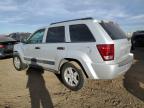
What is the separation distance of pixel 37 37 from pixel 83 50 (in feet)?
8.44

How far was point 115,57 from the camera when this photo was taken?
16.8ft

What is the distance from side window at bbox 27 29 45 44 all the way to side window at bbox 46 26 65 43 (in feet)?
1.37

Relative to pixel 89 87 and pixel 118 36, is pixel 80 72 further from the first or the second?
pixel 118 36

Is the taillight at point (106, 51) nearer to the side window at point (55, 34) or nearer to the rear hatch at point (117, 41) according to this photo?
the rear hatch at point (117, 41)

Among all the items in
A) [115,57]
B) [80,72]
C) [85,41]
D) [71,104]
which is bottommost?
[71,104]

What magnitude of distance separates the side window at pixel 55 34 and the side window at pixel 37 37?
419 mm

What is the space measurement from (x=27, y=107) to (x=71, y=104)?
1.03m

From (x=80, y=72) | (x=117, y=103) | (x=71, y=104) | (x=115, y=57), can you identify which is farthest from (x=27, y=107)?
(x=115, y=57)

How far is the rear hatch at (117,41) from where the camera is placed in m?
5.18

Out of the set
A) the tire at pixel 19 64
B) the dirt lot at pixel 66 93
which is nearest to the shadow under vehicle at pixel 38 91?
the dirt lot at pixel 66 93

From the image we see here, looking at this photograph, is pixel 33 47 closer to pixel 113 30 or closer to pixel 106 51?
pixel 113 30

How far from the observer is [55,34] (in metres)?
6.49

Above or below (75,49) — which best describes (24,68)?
below

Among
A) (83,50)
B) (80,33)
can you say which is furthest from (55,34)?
(83,50)
